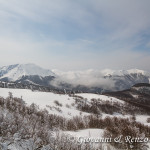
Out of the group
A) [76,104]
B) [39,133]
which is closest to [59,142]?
[39,133]

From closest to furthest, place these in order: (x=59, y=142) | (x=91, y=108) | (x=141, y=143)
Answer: (x=59, y=142)
(x=141, y=143)
(x=91, y=108)

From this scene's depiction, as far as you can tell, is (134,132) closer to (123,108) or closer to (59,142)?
(59,142)

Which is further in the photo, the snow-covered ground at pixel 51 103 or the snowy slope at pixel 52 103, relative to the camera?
the snowy slope at pixel 52 103

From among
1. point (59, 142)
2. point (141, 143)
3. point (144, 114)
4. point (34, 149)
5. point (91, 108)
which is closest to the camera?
point (34, 149)

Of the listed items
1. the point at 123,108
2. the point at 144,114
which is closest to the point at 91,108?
the point at 123,108

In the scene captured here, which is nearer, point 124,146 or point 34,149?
point 34,149

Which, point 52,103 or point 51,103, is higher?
point 51,103

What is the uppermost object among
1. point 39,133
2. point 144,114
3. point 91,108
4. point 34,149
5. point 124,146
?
point 34,149

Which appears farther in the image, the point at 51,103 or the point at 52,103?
the point at 52,103

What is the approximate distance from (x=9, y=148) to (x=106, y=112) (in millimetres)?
172095

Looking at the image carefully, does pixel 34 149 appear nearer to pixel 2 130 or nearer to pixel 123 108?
pixel 2 130

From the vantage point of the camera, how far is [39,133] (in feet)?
58.4

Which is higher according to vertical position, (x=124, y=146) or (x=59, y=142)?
(x=59, y=142)

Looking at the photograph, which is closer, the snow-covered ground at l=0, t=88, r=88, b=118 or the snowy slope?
the snow-covered ground at l=0, t=88, r=88, b=118
